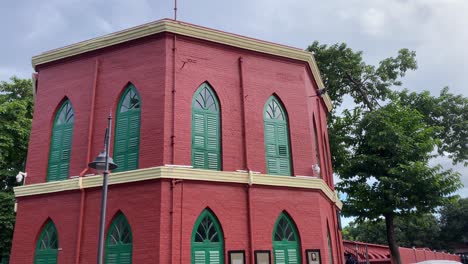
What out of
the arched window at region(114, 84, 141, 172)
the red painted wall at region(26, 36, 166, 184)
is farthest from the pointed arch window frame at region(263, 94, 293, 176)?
the arched window at region(114, 84, 141, 172)

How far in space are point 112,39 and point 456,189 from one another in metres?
15.3

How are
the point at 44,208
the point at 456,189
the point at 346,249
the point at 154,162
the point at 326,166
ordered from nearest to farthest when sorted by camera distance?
the point at 154,162 < the point at 44,208 < the point at 326,166 < the point at 456,189 < the point at 346,249

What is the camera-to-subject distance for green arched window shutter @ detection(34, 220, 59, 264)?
11531 mm

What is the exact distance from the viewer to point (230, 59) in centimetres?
1312

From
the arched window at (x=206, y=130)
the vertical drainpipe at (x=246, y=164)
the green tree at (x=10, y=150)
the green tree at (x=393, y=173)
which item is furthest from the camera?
the green tree at (x=10, y=150)

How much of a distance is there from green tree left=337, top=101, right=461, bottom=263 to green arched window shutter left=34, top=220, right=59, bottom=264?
12.7m

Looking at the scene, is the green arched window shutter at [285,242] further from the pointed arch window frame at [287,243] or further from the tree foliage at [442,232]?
the tree foliage at [442,232]

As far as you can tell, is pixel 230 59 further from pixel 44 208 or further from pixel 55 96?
pixel 44 208

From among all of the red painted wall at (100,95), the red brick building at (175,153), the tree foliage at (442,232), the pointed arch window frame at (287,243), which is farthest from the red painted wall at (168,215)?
the tree foliage at (442,232)

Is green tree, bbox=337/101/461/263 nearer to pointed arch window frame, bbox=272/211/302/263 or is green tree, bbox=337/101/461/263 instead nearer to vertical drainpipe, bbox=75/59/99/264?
pointed arch window frame, bbox=272/211/302/263

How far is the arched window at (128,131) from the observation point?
38.5 feet

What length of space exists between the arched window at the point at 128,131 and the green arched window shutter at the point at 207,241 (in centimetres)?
241

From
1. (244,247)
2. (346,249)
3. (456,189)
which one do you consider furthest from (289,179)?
(346,249)

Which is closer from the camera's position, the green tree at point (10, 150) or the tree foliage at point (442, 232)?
the green tree at point (10, 150)
